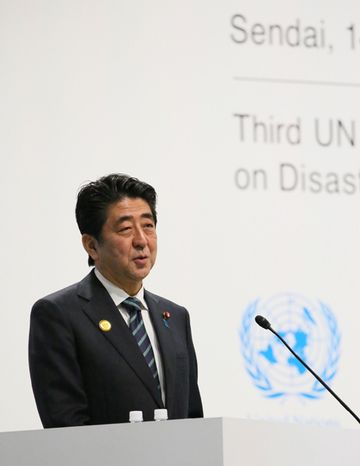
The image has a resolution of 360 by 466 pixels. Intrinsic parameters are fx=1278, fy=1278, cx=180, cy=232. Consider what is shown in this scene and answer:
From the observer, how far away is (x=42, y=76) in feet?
15.1

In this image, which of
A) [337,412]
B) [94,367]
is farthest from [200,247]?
[94,367]

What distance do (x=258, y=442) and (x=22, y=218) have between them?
1.95 meters

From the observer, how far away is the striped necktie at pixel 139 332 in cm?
335

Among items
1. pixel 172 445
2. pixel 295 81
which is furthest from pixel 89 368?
pixel 295 81

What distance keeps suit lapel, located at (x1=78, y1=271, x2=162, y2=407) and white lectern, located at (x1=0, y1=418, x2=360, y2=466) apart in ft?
1.75

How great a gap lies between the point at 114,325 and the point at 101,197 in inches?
14.0

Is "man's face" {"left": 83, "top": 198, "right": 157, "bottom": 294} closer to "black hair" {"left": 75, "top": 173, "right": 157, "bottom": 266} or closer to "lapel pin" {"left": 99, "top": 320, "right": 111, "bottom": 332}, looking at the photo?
"black hair" {"left": 75, "top": 173, "right": 157, "bottom": 266}

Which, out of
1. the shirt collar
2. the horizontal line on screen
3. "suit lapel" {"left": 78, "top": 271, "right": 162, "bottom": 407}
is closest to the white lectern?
"suit lapel" {"left": 78, "top": 271, "right": 162, "bottom": 407}

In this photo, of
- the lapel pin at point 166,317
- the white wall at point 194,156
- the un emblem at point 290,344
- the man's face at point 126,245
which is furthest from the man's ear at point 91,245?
the un emblem at point 290,344

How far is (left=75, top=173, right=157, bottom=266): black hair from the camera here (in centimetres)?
344

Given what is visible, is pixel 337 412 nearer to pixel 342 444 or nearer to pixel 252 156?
pixel 252 156

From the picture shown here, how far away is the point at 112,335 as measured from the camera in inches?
130

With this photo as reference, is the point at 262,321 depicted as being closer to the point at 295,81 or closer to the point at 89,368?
the point at 89,368

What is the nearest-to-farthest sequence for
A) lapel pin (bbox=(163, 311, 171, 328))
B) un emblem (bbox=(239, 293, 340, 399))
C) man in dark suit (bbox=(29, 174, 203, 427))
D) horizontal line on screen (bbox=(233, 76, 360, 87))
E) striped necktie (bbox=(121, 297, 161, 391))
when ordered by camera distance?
man in dark suit (bbox=(29, 174, 203, 427)) < striped necktie (bbox=(121, 297, 161, 391)) < lapel pin (bbox=(163, 311, 171, 328)) < un emblem (bbox=(239, 293, 340, 399)) < horizontal line on screen (bbox=(233, 76, 360, 87))
